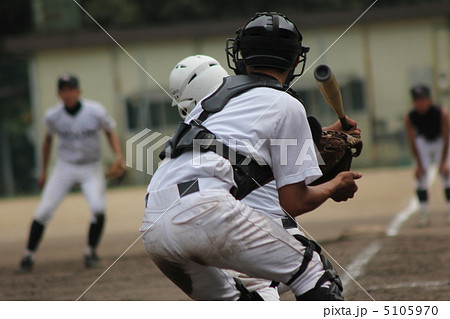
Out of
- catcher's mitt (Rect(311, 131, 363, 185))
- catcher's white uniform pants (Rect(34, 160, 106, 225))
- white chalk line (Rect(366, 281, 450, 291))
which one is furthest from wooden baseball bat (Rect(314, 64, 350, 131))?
catcher's white uniform pants (Rect(34, 160, 106, 225))

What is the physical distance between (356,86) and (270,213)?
23112 millimetres

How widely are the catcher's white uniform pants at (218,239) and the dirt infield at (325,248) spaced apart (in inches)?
112

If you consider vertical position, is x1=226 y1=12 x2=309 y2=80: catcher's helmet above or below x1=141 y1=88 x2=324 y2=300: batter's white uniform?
above

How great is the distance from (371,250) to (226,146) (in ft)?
20.1

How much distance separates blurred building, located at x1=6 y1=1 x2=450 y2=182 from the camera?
26.6 m

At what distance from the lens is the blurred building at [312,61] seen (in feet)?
87.2

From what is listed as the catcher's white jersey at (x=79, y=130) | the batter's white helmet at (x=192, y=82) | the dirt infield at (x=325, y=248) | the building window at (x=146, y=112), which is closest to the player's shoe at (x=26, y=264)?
the dirt infield at (x=325, y=248)

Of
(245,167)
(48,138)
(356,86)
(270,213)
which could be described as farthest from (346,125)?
(356,86)

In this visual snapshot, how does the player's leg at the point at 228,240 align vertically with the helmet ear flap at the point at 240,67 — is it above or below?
below

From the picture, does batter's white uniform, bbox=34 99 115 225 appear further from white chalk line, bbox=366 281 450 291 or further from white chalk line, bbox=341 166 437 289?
white chalk line, bbox=366 281 450 291

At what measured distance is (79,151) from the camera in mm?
9438

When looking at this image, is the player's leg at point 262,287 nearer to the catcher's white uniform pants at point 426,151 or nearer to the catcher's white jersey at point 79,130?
Result: the catcher's white jersey at point 79,130

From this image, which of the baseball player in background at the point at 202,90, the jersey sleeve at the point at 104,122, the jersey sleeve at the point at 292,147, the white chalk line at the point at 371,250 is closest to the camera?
the jersey sleeve at the point at 292,147

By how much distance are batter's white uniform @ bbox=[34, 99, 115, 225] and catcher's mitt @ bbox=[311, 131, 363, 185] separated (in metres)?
5.55
